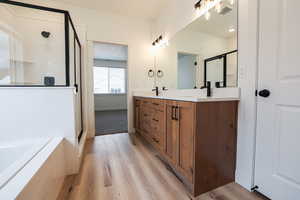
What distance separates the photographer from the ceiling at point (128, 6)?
2.67 metres

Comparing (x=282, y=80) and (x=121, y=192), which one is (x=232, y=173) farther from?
(x=121, y=192)

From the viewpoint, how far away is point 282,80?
1.08 metres

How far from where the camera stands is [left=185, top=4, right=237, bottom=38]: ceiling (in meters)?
1.45

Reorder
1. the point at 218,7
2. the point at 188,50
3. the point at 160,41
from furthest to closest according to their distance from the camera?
the point at 160,41, the point at 188,50, the point at 218,7

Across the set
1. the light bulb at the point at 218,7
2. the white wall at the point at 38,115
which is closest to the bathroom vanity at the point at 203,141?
the light bulb at the point at 218,7

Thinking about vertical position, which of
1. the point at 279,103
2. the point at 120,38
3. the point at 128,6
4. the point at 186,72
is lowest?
the point at 279,103

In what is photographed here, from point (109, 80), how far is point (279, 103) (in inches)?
256

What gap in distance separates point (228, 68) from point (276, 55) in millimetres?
448

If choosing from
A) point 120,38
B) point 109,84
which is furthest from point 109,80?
point 120,38

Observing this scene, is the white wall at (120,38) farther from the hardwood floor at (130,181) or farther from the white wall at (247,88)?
the white wall at (247,88)

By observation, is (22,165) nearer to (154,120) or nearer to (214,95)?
(154,120)

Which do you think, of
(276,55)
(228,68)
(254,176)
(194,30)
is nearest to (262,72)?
(276,55)

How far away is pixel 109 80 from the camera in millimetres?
6758

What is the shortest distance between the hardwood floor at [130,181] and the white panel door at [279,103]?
0.89ft
